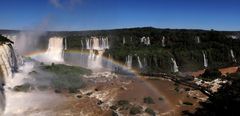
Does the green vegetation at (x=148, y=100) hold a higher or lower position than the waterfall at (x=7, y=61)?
lower

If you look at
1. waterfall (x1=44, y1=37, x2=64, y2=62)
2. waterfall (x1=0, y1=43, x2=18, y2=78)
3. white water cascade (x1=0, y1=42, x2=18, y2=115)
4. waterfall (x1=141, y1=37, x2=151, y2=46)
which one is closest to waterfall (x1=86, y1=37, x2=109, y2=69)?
waterfall (x1=44, y1=37, x2=64, y2=62)

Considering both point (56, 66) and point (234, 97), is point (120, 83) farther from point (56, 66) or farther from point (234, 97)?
point (234, 97)

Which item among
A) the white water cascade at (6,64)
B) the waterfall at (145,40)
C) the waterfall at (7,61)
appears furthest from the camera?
the waterfall at (145,40)

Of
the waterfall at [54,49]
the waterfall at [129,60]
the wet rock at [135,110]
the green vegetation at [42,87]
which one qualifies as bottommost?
the wet rock at [135,110]

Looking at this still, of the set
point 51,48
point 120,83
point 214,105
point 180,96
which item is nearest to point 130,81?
point 120,83

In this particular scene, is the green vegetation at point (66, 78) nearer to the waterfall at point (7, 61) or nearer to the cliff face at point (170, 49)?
the waterfall at point (7, 61)

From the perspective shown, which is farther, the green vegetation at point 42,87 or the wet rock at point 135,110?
the green vegetation at point 42,87

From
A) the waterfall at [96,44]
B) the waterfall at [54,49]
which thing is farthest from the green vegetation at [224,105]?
the waterfall at [54,49]

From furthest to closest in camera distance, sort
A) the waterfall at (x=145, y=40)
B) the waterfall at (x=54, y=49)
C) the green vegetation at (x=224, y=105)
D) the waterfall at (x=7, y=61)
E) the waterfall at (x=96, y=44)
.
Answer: the waterfall at (x=145, y=40) < the waterfall at (x=96, y=44) < the waterfall at (x=54, y=49) < the waterfall at (x=7, y=61) < the green vegetation at (x=224, y=105)
